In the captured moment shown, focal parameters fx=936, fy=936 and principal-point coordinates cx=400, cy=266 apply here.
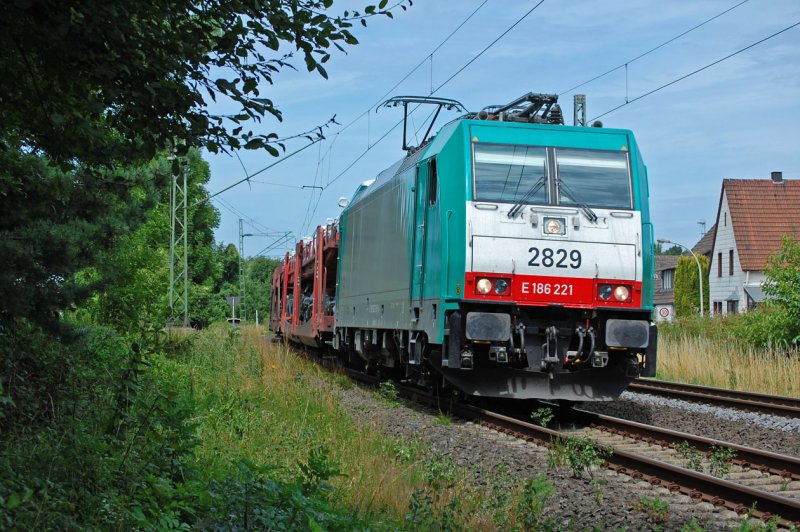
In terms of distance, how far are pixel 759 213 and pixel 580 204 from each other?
4303cm

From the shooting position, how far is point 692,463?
27.8ft

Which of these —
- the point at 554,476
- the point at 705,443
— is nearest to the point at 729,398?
the point at 705,443

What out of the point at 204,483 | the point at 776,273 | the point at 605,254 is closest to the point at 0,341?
the point at 204,483

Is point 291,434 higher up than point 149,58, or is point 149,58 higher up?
point 149,58

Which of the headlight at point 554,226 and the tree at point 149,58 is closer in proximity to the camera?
the tree at point 149,58

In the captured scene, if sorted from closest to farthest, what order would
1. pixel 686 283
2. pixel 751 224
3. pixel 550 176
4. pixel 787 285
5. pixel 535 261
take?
1. pixel 535 261
2. pixel 550 176
3. pixel 787 285
4. pixel 751 224
5. pixel 686 283

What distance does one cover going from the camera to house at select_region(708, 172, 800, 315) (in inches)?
1929

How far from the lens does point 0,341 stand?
981cm

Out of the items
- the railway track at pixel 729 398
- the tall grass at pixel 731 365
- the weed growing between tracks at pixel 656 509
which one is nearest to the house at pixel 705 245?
the tall grass at pixel 731 365

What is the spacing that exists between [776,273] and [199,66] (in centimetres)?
1563

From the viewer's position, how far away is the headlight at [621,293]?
36.0 feet

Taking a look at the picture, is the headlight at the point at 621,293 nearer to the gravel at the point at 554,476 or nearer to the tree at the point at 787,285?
the gravel at the point at 554,476

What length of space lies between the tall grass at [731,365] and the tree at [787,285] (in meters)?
0.44

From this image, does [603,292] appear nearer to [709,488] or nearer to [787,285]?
[709,488]
